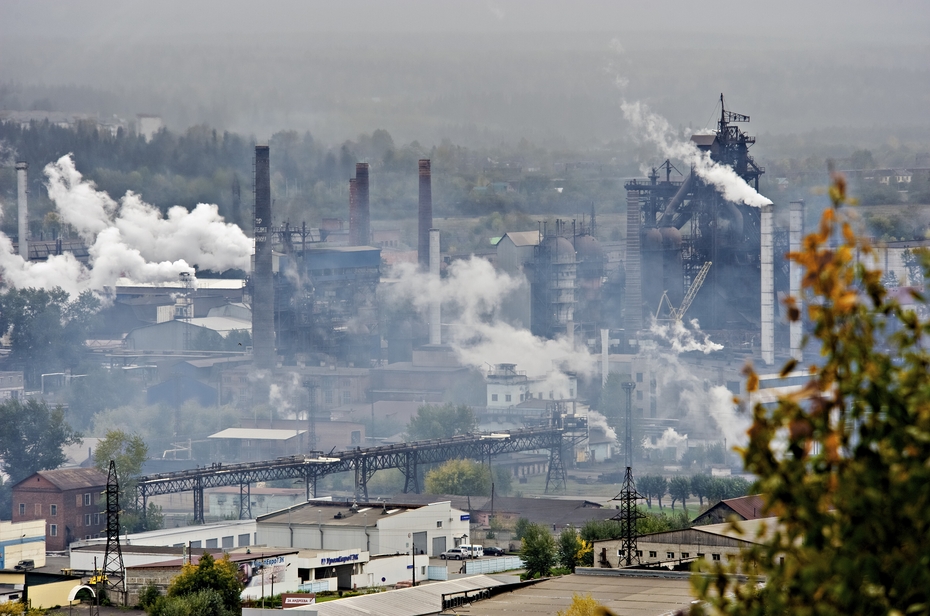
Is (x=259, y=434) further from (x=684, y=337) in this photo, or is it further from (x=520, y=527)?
(x=520, y=527)

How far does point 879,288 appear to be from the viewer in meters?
3.04

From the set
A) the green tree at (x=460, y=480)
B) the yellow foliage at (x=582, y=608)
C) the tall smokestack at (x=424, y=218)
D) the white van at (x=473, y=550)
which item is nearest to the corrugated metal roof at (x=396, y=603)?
the yellow foliage at (x=582, y=608)

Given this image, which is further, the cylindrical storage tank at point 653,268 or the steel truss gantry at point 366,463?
the cylindrical storage tank at point 653,268

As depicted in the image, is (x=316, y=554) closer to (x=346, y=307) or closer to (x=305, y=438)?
(x=305, y=438)

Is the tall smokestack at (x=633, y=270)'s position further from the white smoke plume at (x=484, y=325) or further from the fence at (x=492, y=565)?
the fence at (x=492, y=565)

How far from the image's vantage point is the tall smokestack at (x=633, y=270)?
168 ft

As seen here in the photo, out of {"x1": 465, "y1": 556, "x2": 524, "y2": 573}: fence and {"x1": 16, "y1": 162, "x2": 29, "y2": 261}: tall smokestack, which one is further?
{"x1": 16, "y1": 162, "x2": 29, "y2": 261}: tall smokestack

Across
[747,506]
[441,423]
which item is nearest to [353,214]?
[441,423]

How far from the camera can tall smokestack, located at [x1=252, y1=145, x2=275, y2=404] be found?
51438mm

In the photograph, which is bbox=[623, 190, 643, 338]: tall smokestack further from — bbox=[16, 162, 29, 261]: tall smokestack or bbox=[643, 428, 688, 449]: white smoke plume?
bbox=[16, 162, 29, 261]: tall smokestack

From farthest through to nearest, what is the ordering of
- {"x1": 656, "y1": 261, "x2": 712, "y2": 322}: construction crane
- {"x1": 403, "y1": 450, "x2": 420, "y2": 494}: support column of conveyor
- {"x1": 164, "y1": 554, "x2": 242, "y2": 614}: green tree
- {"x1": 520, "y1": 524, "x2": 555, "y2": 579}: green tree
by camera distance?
1. {"x1": 656, "y1": 261, "x2": 712, "y2": 322}: construction crane
2. {"x1": 403, "y1": 450, "x2": 420, "y2": 494}: support column of conveyor
3. {"x1": 520, "y1": 524, "x2": 555, "y2": 579}: green tree
4. {"x1": 164, "y1": 554, "x2": 242, "y2": 614}: green tree

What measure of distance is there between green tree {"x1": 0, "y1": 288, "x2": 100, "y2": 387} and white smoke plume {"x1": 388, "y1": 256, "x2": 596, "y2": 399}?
39.5ft

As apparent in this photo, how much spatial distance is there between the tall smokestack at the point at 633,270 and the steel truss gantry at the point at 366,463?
7352mm

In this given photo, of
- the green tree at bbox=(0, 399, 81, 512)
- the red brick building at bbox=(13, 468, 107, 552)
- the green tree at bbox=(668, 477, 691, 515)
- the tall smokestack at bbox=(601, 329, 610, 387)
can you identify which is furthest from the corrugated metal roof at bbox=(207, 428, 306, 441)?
the green tree at bbox=(668, 477, 691, 515)
